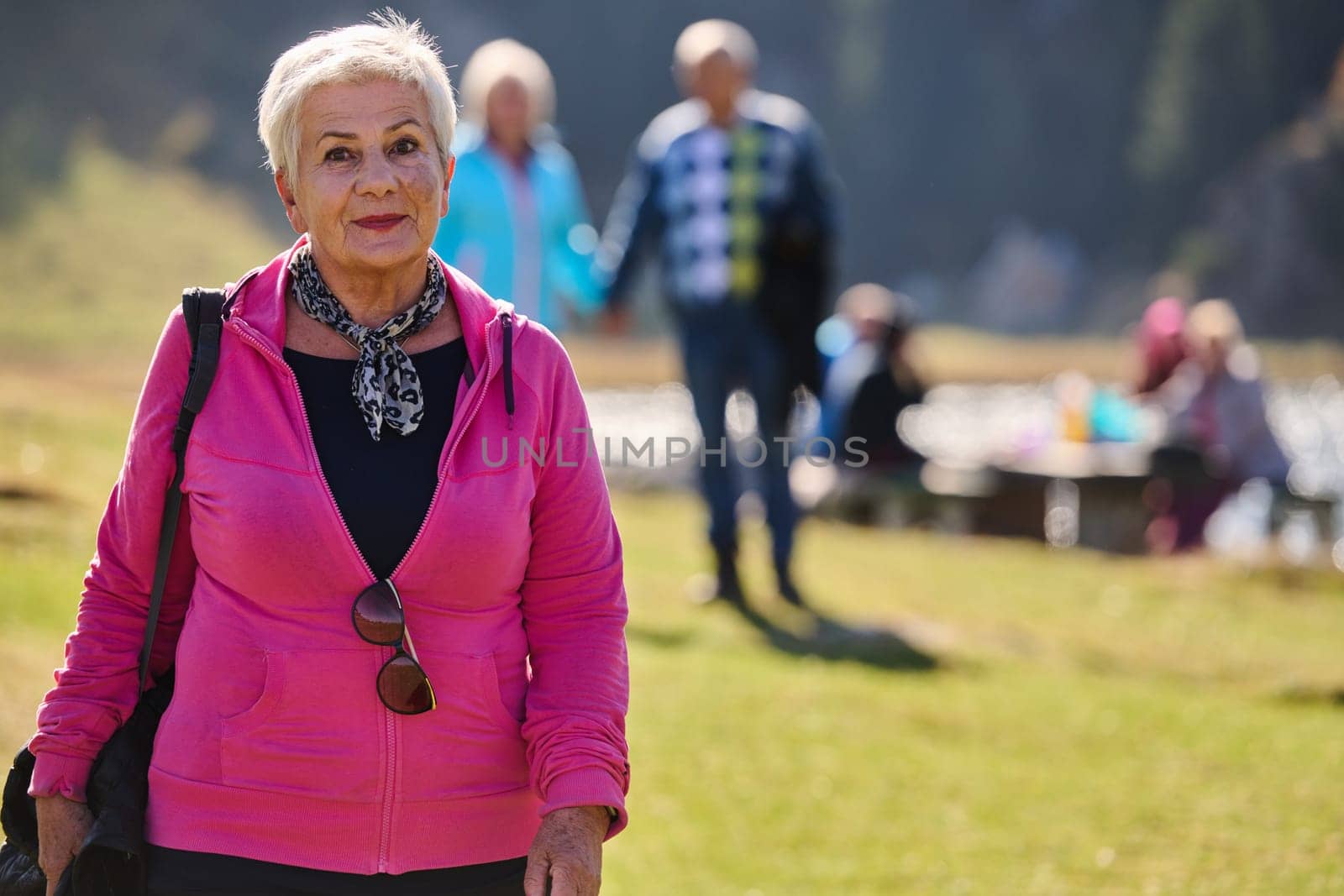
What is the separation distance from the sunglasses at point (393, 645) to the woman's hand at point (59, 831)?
0.49m

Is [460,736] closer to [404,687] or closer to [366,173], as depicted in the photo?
[404,687]

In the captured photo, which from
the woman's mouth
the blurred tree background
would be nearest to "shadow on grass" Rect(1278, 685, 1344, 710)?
the woman's mouth

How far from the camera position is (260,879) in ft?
7.74

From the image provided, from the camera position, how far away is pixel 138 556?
2.49 metres

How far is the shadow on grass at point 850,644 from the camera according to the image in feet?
22.6

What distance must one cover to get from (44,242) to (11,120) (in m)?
7.66

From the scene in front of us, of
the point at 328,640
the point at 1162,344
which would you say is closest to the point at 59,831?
the point at 328,640

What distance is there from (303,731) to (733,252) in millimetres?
5622

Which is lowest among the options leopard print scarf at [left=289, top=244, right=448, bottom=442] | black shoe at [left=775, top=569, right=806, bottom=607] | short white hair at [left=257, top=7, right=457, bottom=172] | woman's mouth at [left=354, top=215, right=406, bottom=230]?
black shoe at [left=775, top=569, right=806, bottom=607]

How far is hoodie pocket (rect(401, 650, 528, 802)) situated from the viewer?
2406 millimetres

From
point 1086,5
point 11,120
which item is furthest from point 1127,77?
point 11,120

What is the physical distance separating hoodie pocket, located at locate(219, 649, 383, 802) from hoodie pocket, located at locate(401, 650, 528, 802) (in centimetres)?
7

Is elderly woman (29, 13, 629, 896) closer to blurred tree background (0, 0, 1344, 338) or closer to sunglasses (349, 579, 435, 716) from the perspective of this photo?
sunglasses (349, 579, 435, 716)

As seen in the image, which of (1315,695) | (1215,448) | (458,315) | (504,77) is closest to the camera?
(458,315)
